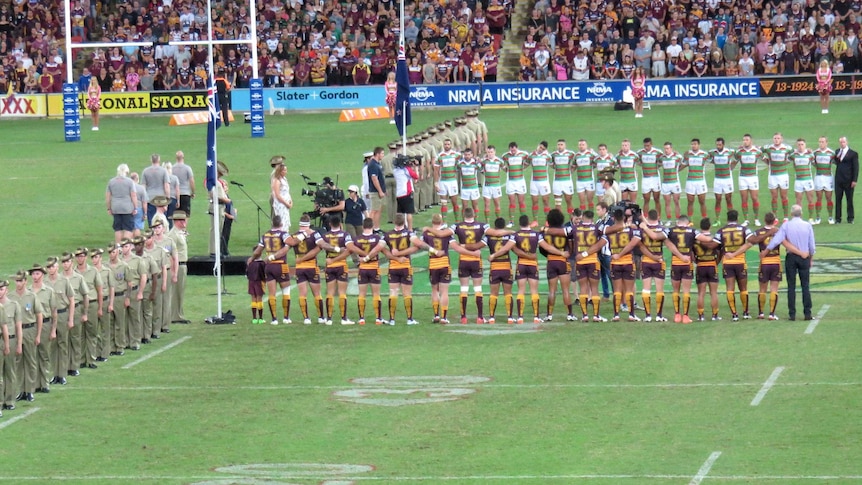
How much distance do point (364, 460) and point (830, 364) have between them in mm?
7464

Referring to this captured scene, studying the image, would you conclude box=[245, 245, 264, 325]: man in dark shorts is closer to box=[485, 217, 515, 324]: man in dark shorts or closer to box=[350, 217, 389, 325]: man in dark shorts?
box=[350, 217, 389, 325]: man in dark shorts

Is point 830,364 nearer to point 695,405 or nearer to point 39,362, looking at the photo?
point 695,405

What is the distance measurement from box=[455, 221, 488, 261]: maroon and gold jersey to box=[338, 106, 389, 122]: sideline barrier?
3049cm

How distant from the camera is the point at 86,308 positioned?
21.9 metres

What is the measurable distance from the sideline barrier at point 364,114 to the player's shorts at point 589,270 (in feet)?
101

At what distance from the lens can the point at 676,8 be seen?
2311 inches

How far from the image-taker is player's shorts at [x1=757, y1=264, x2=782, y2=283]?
81.4ft

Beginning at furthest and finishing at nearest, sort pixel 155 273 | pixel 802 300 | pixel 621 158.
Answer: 1. pixel 621 158
2. pixel 802 300
3. pixel 155 273

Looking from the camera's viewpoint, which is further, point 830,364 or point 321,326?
point 321,326

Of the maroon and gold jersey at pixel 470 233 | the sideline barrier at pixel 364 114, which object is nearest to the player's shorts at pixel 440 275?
the maroon and gold jersey at pixel 470 233

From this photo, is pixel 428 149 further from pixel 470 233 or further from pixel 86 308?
pixel 86 308

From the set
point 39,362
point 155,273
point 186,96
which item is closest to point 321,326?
point 155,273

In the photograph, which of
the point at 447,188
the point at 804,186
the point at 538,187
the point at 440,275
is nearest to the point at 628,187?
the point at 538,187

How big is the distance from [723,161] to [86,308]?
52.4ft
